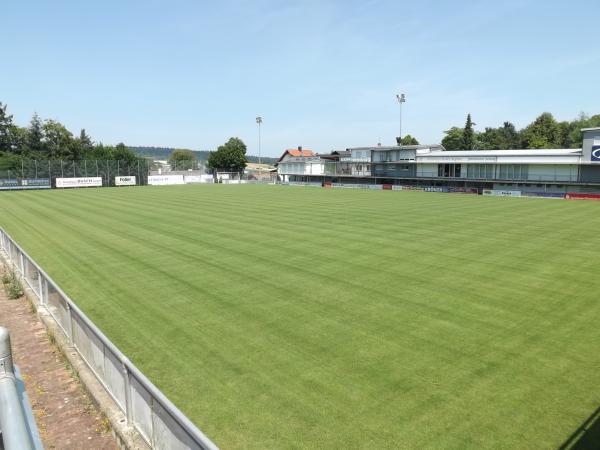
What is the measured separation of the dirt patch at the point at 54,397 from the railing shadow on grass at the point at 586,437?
6315mm

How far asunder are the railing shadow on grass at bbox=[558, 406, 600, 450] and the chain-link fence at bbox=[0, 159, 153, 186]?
7679 centimetres

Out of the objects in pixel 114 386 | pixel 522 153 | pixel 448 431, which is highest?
pixel 522 153

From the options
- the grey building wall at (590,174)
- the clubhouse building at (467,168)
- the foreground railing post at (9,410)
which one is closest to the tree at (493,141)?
the clubhouse building at (467,168)

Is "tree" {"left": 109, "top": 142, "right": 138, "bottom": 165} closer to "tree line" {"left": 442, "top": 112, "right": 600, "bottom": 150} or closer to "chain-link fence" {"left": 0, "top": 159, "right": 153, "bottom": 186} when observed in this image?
"chain-link fence" {"left": 0, "top": 159, "right": 153, "bottom": 186}

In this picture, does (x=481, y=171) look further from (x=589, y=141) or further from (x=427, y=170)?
(x=589, y=141)

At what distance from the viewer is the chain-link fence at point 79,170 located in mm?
68250

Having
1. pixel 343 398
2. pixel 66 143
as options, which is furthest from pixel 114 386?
pixel 66 143

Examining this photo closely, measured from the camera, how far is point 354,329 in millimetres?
10047

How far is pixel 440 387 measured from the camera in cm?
754

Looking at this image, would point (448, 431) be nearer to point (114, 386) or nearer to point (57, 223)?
point (114, 386)

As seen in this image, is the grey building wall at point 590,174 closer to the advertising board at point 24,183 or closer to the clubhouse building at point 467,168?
the clubhouse building at point 467,168

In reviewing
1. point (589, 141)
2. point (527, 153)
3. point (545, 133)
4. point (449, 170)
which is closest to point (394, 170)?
point (449, 170)

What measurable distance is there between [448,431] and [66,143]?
113m

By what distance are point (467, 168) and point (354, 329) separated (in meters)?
62.0
